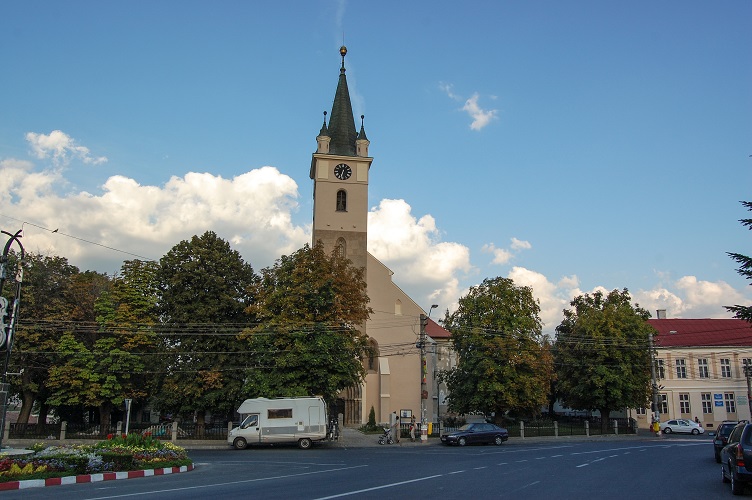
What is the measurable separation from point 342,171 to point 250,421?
24.6m

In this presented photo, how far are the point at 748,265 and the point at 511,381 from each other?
23746 millimetres

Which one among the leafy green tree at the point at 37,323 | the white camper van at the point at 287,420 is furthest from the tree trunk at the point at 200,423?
the leafy green tree at the point at 37,323

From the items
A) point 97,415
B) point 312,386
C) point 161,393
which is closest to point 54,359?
point 161,393

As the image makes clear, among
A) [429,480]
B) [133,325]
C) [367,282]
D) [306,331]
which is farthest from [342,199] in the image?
[429,480]

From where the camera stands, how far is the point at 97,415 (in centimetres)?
4641

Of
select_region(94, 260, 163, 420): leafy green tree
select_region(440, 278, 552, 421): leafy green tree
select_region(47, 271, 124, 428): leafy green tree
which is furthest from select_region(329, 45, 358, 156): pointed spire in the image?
select_region(47, 271, 124, 428): leafy green tree

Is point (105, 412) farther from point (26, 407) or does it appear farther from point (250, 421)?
point (250, 421)

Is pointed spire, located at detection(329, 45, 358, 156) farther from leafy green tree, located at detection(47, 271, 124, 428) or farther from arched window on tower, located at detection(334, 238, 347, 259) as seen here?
leafy green tree, located at detection(47, 271, 124, 428)

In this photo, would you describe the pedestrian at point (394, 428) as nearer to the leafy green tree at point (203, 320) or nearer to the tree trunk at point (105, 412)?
the leafy green tree at point (203, 320)

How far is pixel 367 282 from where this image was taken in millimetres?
48844

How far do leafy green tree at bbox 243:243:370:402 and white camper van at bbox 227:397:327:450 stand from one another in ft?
5.69

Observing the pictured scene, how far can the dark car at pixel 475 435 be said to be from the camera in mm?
33031

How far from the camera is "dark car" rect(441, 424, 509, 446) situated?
33.0m

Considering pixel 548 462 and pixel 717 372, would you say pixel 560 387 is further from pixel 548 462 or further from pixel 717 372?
pixel 548 462
